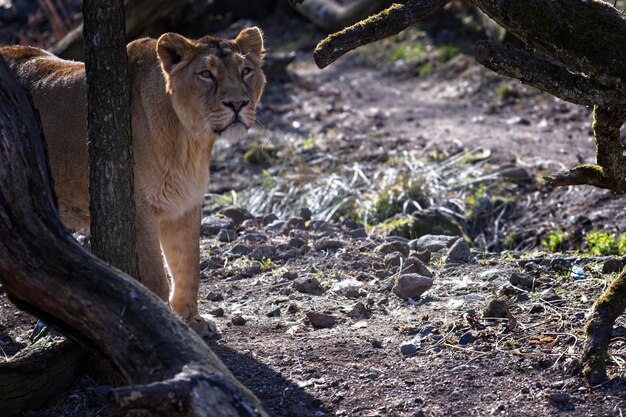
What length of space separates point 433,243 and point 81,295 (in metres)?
3.75

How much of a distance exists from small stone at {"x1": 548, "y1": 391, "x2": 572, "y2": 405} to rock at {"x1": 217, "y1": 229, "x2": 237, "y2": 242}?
11.6 ft

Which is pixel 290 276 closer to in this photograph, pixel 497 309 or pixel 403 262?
pixel 403 262

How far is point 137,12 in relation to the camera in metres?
11.1

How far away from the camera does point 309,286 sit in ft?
20.7

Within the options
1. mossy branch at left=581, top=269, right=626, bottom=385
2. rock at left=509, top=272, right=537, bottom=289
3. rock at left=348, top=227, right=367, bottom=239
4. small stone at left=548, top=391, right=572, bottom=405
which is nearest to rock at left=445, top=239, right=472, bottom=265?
rock at left=509, top=272, right=537, bottom=289

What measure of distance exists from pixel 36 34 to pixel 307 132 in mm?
5991

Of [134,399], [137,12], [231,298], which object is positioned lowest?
[231,298]

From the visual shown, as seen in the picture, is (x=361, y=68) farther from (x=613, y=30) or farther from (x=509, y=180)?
→ (x=613, y=30)

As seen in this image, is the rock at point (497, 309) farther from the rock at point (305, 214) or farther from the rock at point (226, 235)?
the rock at point (305, 214)

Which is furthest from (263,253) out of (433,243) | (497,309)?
(497,309)

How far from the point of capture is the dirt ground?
4832mm

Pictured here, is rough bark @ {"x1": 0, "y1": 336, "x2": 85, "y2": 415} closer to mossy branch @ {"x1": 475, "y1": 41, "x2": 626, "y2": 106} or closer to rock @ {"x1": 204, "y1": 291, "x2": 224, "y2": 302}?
rock @ {"x1": 204, "y1": 291, "x2": 224, "y2": 302}

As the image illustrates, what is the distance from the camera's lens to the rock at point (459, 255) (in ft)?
22.0

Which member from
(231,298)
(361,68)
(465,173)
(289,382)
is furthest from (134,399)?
(361,68)
